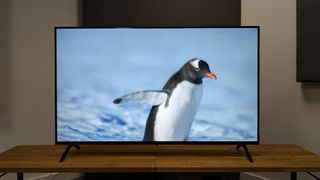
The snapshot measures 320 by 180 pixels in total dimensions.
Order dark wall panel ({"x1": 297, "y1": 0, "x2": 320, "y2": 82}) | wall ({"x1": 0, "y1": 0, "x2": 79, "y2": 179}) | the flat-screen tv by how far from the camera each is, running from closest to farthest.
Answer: the flat-screen tv → dark wall panel ({"x1": 297, "y1": 0, "x2": 320, "y2": 82}) → wall ({"x1": 0, "y1": 0, "x2": 79, "y2": 179})

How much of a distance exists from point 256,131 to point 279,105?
0.79 metres

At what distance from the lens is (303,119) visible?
2395mm

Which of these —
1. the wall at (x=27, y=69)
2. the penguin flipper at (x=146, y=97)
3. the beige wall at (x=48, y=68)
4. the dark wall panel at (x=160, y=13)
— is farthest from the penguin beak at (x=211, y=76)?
the wall at (x=27, y=69)

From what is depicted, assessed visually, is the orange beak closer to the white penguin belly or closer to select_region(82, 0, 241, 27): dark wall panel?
the white penguin belly

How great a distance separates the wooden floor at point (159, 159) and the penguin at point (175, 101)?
0.12 metres

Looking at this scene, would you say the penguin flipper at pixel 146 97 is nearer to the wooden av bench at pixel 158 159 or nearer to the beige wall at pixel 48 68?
the wooden av bench at pixel 158 159

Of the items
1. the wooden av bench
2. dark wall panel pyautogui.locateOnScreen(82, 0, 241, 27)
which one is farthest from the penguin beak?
dark wall panel pyautogui.locateOnScreen(82, 0, 241, 27)

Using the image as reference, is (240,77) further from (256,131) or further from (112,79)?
(112,79)

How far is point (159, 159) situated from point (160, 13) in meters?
1.61

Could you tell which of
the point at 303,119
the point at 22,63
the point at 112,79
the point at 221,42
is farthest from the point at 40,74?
the point at 303,119

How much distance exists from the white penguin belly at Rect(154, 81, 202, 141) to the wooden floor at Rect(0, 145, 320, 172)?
11 centimetres

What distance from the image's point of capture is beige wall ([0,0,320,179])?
2.53m

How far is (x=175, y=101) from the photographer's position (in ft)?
6.28

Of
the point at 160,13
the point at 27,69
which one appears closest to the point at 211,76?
the point at 160,13
